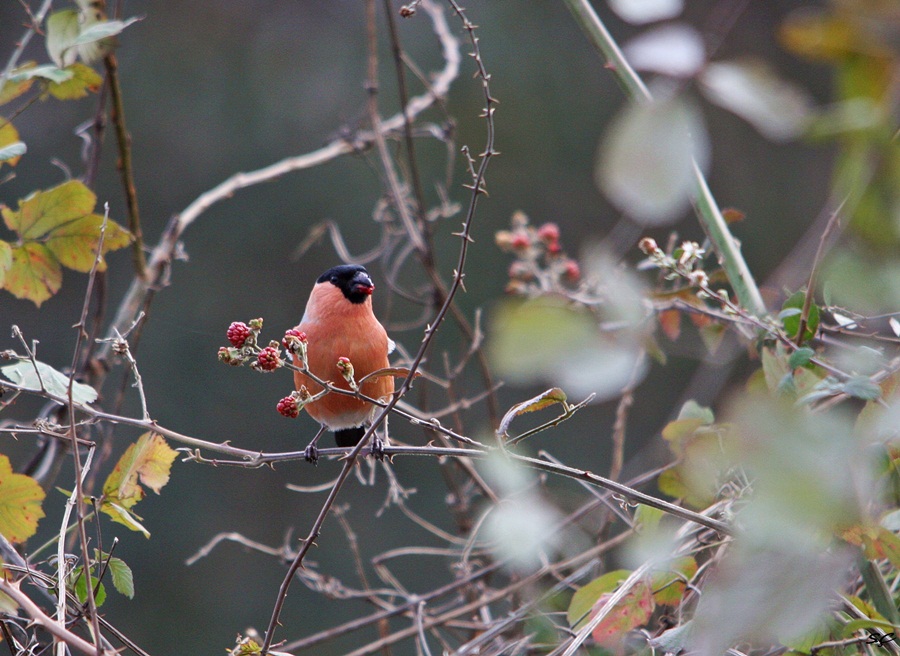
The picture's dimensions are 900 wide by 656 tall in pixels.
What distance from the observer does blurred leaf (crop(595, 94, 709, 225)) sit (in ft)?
1.01

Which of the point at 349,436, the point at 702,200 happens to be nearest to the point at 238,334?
the point at 702,200

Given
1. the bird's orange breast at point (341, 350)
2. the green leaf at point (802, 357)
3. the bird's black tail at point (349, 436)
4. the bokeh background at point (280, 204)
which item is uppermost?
the green leaf at point (802, 357)

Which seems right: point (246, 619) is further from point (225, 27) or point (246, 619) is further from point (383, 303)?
point (225, 27)

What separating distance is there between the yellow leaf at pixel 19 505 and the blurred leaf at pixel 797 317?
33.8 inches

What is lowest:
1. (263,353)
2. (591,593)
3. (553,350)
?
(591,593)

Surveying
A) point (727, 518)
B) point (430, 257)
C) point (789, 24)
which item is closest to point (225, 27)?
point (430, 257)

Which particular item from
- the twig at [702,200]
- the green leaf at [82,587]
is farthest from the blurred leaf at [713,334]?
the green leaf at [82,587]

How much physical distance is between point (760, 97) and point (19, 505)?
936mm

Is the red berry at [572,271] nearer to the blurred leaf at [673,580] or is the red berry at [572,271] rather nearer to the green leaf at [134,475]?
the blurred leaf at [673,580]

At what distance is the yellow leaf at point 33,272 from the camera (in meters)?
1.25

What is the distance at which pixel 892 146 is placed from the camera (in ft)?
1.06

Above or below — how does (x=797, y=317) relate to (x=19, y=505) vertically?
above

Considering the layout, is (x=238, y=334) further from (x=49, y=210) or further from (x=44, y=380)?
(x=49, y=210)

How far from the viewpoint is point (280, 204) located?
4.32 meters
